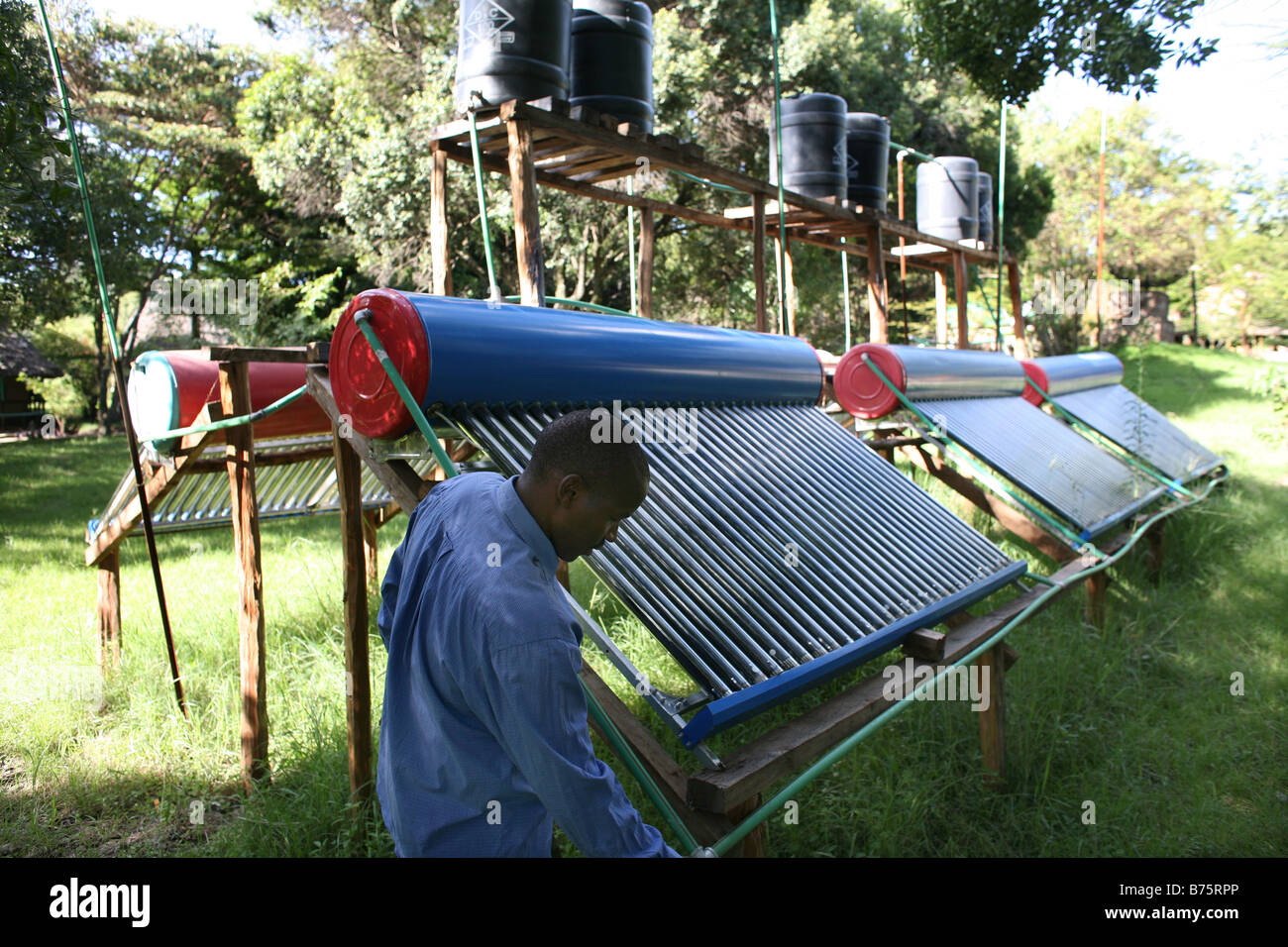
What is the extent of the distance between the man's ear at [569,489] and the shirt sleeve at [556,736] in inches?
11.8

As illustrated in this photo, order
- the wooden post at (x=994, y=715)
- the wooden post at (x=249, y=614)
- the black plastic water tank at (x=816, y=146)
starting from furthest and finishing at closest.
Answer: the black plastic water tank at (x=816, y=146) → the wooden post at (x=249, y=614) → the wooden post at (x=994, y=715)

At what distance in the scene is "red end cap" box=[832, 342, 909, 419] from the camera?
5.44m

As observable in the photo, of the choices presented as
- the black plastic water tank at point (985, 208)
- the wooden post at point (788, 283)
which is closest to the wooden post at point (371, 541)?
the wooden post at point (788, 283)

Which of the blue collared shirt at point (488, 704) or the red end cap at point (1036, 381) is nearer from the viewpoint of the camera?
the blue collared shirt at point (488, 704)

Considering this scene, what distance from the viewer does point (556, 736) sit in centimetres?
153

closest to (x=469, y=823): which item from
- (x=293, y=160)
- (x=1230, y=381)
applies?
(x=293, y=160)

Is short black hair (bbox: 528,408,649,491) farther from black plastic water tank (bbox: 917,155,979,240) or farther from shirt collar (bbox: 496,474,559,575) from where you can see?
black plastic water tank (bbox: 917,155,979,240)

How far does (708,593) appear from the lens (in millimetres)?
2561

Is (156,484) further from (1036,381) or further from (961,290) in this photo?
(961,290)

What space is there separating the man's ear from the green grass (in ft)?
7.20

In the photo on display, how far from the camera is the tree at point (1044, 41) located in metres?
5.20

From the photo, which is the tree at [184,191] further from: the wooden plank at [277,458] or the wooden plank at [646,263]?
the wooden plank at [277,458]

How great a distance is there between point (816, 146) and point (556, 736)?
27.1ft
